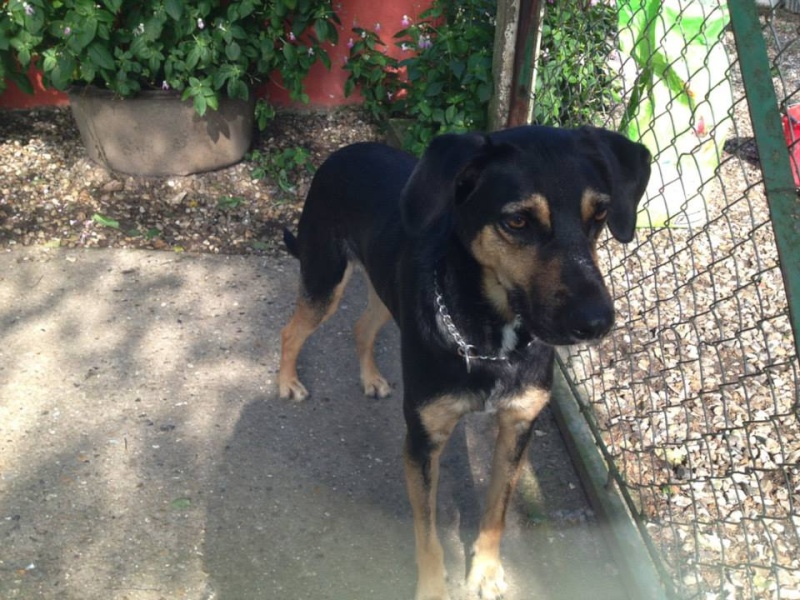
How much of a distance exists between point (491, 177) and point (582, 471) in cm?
163

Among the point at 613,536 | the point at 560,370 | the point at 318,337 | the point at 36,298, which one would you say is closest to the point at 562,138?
the point at 613,536

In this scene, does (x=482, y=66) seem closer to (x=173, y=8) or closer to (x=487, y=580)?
(x=173, y=8)

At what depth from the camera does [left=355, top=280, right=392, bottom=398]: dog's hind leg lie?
12.7ft

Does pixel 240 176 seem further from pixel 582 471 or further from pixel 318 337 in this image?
pixel 582 471

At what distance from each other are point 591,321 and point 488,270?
45cm

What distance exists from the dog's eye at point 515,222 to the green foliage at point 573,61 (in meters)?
2.34

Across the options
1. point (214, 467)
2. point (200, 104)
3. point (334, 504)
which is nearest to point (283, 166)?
point (200, 104)

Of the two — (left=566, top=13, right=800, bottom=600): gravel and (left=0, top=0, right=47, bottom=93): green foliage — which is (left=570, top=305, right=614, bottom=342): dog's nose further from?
(left=0, top=0, right=47, bottom=93): green foliage

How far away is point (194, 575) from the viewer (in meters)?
2.93

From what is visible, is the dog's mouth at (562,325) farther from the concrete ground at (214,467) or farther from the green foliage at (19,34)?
the green foliage at (19,34)

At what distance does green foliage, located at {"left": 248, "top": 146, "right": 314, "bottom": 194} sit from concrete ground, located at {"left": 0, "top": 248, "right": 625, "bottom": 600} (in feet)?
4.21

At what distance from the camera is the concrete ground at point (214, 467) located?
2.98 meters

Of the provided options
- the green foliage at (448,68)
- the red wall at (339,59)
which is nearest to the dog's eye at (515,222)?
the green foliage at (448,68)

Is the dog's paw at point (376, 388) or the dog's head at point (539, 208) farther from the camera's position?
the dog's paw at point (376, 388)
